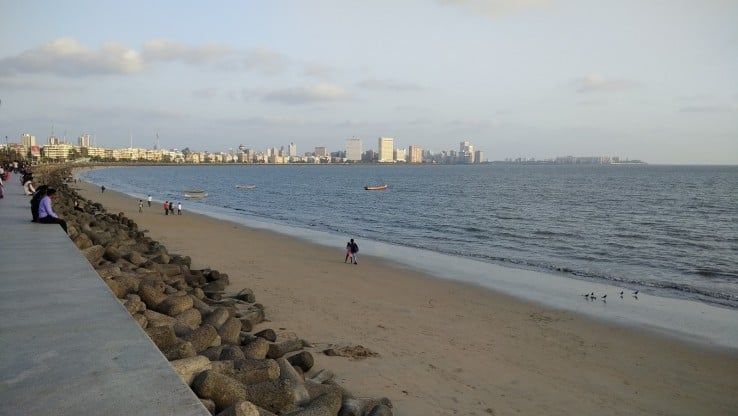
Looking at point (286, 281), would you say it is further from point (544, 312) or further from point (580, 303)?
point (580, 303)

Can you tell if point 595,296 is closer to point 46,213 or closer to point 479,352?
point 479,352

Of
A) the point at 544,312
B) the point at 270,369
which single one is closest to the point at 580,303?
the point at 544,312

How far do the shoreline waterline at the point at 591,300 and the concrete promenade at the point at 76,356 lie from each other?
10.7 m

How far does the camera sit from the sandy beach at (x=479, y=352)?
7371mm

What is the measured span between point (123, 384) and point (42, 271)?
474 cm

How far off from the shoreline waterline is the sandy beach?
2.09 ft

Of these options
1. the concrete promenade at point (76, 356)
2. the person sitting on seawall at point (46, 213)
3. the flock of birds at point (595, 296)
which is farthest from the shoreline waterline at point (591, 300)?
the concrete promenade at point (76, 356)

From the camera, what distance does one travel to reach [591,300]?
14.1 m

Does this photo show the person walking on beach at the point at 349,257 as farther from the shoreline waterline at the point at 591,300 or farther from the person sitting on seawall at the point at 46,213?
the person sitting on seawall at the point at 46,213

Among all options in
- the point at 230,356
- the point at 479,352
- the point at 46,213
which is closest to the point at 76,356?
the point at 230,356

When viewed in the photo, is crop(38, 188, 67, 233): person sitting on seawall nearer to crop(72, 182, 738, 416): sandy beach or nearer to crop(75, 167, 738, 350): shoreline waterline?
crop(72, 182, 738, 416): sandy beach

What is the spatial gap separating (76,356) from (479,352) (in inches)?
267

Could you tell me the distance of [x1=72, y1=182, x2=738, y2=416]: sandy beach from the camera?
24.2ft

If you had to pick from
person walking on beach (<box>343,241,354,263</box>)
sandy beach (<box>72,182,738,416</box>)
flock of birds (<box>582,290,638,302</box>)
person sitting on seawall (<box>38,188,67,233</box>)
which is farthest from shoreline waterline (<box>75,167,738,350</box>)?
person sitting on seawall (<box>38,188,67,233</box>)
